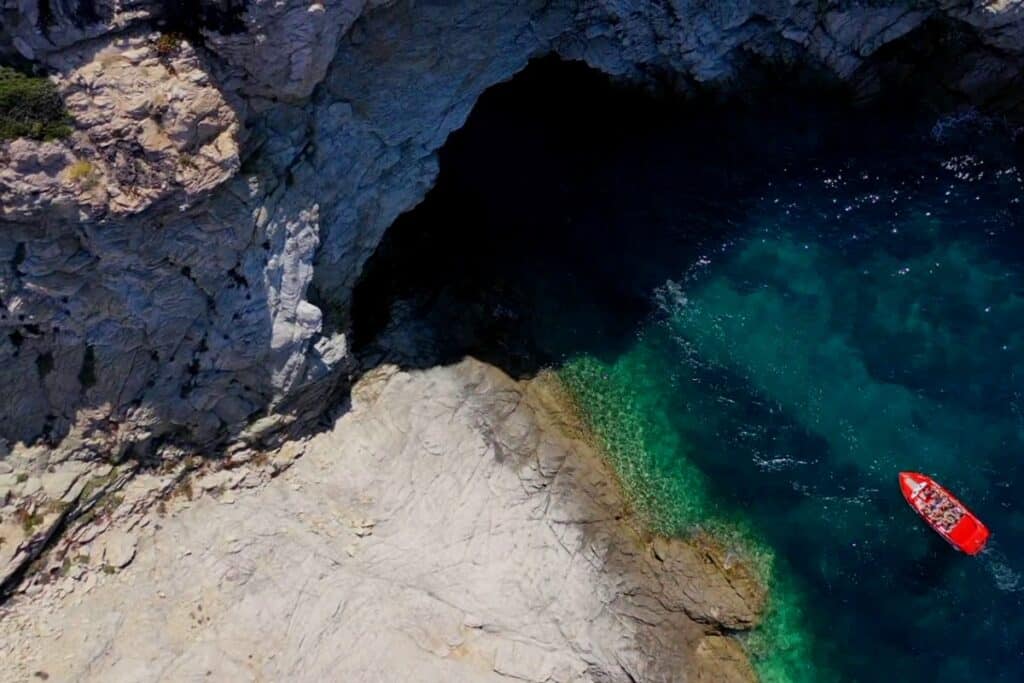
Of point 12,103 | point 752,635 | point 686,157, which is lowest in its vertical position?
point 752,635

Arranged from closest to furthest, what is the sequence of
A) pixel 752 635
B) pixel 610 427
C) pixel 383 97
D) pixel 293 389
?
pixel 383 97 < pixel 293 389 < pixel 752 635 < pixel 610 427

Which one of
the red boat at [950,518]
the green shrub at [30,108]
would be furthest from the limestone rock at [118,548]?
the red boat at [950,518]

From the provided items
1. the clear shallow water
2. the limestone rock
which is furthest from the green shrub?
the clear shallow water

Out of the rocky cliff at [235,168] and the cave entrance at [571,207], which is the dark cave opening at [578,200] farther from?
the rocky cliff at [235,168]

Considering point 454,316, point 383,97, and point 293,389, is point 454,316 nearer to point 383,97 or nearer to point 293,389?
point 293,389

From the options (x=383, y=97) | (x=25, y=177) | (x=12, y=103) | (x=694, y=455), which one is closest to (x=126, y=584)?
(x=25, y=177)

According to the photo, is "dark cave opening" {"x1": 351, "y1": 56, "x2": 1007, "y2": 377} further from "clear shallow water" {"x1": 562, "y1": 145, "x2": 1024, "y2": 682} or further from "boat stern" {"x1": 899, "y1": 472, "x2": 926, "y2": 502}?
"boat stern" {"x1": 899, "y1": 472, "x2": 926, "y2": 502}

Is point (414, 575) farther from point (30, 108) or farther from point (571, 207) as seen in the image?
point (30, 108)

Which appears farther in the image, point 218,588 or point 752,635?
point 752,635
